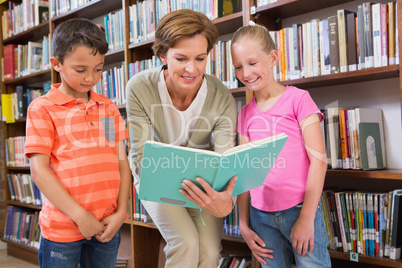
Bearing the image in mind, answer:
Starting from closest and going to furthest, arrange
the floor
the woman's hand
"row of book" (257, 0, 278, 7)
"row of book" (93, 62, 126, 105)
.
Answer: the woman's hand
"row of book" (257, 0, 278, 7)
"row of book" (93, 62, 126, 105)
the floor

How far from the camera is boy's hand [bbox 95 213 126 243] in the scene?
1.23 m

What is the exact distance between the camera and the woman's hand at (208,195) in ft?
3.81

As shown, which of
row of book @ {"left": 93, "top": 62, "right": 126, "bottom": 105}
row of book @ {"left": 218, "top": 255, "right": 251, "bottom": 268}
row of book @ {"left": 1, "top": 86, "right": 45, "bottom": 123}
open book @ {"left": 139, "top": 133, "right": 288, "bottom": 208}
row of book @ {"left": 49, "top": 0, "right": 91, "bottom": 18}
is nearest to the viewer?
open book @ {"left": 139, "top": 133, "right": 288, "bottom": 208}

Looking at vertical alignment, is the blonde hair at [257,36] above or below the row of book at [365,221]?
above

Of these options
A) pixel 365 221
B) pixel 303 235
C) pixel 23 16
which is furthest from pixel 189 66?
pixel 23 16

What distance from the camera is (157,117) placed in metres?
1.49

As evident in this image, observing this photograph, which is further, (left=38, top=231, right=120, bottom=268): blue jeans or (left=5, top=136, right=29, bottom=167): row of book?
(left=5, top=136, right=29, bottom=167): row of book

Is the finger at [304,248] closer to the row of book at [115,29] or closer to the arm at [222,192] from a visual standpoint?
the arm at [222,192]

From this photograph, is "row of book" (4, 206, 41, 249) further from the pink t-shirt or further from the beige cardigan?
the pink t-shirt

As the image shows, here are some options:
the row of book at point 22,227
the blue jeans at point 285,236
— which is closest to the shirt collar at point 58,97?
the blue jeans at point 285,236

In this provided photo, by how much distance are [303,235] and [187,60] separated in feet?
2.28

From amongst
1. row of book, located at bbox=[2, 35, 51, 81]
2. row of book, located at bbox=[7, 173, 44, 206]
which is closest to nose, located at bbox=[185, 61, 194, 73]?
row of book, located at bbox=[2, 35, 51, 81]

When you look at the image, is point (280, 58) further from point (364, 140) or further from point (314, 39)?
point (364, 140)

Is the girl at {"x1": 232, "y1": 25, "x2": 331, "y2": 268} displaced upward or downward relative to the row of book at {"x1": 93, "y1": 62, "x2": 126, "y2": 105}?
downward
